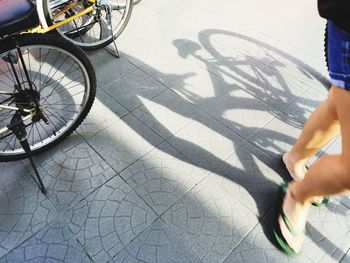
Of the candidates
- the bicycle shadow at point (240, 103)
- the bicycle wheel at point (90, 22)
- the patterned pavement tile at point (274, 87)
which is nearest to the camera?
the bicycle shadow at point (240, 103)

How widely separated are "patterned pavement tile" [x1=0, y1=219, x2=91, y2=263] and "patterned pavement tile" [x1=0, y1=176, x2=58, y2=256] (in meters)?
0.04

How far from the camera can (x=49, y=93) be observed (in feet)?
9.00

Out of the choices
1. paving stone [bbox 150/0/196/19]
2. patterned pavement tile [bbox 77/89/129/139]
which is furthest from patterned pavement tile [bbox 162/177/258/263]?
paving stone [bbox 150/0/196/19]

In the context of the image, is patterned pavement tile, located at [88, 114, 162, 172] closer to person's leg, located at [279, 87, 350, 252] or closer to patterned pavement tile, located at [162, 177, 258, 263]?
patterned pavement tile, located at [162, 177, 258, 263]

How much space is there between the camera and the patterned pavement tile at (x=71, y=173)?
2.10 meters

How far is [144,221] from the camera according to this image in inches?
78.2

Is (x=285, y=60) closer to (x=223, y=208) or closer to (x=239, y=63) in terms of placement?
(x=239, y=63)

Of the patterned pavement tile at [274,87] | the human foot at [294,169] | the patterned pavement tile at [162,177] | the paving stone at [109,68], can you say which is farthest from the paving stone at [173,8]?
the human foot at [294,169]

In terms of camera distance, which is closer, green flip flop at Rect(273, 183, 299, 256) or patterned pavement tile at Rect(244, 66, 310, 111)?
green flip flop at Rect(273, 183, 299, 256)

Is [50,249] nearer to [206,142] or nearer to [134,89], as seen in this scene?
[206,142]

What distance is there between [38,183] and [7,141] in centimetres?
47

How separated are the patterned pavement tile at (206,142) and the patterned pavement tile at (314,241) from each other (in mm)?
538

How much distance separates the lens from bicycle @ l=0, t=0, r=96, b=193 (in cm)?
185

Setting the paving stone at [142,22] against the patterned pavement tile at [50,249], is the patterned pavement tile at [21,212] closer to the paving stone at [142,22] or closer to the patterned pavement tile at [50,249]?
the patterned pavement tile at [50,249]
